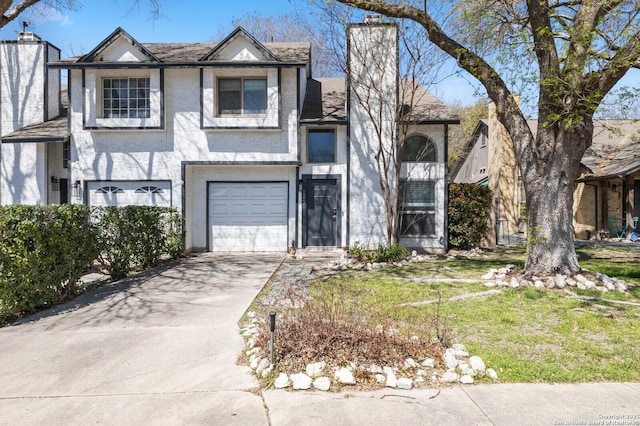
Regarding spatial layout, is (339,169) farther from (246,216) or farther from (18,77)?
(18,77)

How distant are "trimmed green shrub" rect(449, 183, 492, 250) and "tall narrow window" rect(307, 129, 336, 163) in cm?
389

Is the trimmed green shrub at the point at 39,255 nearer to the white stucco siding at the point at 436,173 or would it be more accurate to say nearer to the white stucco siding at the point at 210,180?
the white stucco siding at the point at 210,180

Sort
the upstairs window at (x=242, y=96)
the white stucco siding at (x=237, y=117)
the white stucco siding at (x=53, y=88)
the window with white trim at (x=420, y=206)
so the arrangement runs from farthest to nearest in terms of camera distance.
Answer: the white stucco siding at (x=53, y=88) < the window with white trim at (x=420, y=206) < the upstairs window at (x=242, y=96) < the white stucco siding at (x=237, y=117)

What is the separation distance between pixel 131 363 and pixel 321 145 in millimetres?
9499

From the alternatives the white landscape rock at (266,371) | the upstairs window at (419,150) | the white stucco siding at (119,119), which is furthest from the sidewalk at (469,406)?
the white stucco siding at (119,119)

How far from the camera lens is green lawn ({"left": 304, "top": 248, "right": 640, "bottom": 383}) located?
389cm

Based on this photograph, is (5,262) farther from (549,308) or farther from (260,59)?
(260,59)

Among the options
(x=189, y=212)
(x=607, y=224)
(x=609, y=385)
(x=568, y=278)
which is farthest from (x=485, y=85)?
(x=607, y=224)

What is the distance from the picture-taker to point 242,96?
12359 millimetres

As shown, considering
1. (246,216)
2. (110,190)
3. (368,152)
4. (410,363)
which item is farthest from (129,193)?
(410,363)

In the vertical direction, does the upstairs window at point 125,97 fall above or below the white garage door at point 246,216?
above

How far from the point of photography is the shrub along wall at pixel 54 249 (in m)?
5.36

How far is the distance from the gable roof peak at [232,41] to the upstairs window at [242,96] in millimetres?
757

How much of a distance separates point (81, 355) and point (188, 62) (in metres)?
9.68
